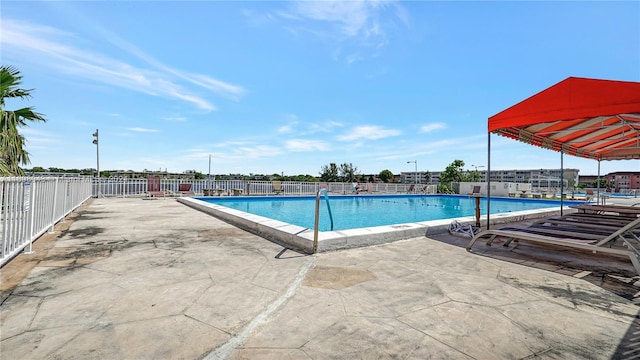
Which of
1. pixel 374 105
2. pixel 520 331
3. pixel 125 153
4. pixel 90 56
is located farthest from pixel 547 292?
pixel 125 153

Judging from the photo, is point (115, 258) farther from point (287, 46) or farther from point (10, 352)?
point (287, 46)

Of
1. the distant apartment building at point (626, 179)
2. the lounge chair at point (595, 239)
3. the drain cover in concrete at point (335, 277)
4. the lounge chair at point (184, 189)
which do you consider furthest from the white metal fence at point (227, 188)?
the distant apartment building at point (626, 179)

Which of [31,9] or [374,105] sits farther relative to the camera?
[374,105]

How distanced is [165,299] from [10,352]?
93 cm

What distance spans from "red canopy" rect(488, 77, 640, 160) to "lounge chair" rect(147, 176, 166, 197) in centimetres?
1577

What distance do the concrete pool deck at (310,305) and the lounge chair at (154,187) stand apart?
11665 mm

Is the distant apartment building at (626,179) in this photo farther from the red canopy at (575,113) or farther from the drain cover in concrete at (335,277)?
the drain cover in concrete at (335,277)

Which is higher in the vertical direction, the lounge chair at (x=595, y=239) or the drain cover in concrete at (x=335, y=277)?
the lounge chair at (x=595, y=239)

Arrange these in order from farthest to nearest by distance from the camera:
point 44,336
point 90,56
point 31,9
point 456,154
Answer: point 456,154 → point 90,56 → point 31,9 → point 44,336

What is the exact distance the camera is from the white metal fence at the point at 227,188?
1511cm

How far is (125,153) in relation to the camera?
31.9 m

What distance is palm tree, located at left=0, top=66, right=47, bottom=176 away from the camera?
191 inches

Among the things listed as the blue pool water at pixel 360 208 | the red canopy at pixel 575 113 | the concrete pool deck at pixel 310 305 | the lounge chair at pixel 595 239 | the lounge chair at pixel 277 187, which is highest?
the red canopy at pixel 575 113

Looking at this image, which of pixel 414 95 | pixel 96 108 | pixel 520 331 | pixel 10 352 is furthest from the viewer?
pixel 414 95
